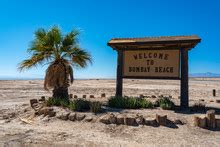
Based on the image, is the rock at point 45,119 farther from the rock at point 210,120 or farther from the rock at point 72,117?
the rock at point 210,120

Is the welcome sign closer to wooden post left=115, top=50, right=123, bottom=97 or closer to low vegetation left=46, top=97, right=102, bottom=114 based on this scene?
wooden post left=115, top=50, right=123, bottom=97

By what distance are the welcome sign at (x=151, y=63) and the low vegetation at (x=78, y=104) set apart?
294 cm

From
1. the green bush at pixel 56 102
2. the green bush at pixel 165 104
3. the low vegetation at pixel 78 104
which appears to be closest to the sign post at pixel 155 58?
the green bush at pixel 165 104

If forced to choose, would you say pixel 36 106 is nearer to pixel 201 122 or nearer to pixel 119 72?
pixel 119 72

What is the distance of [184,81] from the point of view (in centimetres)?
1262

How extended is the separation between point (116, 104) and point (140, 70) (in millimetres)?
2434

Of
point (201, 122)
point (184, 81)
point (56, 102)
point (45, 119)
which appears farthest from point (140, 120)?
point (56, 102)

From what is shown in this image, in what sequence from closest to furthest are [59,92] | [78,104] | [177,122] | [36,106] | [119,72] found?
[177,122] → [78,104] → [36,106] → [59,92] → [119,72]

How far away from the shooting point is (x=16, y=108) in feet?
43.6

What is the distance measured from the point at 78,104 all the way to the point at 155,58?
175 inches

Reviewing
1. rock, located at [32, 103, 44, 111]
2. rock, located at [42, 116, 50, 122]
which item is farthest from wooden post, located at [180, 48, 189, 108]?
rock, located at [32, 103, 44, 111]

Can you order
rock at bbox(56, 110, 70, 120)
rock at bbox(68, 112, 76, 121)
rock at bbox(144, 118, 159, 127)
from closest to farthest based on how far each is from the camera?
1. rock at bbox(144, 118, 159, 127)
2. rock at bbox(68, 112, 76, 121)
3. rock at bbox(56, 110, 70, 120)

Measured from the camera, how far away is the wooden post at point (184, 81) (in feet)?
41.3

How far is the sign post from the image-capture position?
1266 cm
